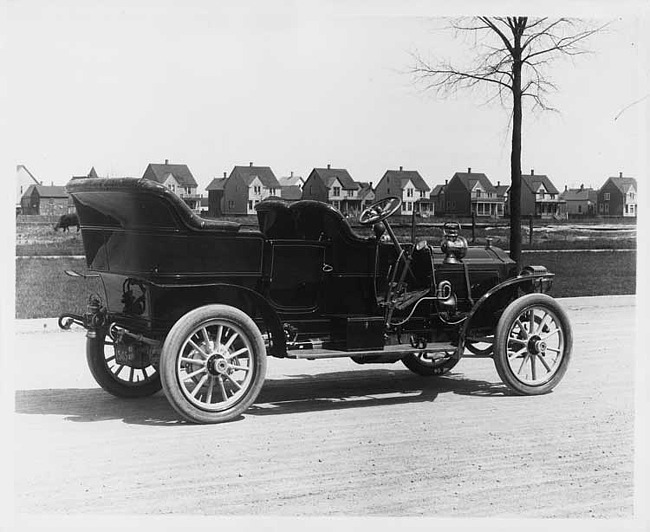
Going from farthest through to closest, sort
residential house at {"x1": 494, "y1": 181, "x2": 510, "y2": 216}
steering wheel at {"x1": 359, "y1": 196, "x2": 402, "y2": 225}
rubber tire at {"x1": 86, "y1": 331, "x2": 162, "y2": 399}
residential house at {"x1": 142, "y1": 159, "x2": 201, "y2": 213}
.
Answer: residential house at {"x1": 494, "y1": 181, "x2": 510, "y2": 216} → residential house at {"x1": 142, "y1": 159, "x2": 201, "y2": 213} → rubber tire at {"x1": 86, "y1": 331, "x2": 162, "y2": 399} → steering wheel at {"x1": 359, "y1": 196, "x2": 402, "y2": 225}

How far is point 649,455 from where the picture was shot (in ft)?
20.0

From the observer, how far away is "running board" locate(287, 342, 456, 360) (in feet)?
24.0

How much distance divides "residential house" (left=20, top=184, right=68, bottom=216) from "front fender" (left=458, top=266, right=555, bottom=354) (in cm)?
539

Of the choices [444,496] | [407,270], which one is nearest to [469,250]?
[407,270]

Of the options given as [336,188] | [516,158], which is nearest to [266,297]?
[516,158]

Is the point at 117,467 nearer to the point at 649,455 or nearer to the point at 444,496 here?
the point at 444,496

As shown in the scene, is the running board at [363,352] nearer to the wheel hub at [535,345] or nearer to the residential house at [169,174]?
the wheel hub at [535,345]

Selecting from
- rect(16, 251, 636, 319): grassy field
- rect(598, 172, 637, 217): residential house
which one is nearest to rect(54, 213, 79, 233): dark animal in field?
rect(16, 251, 636, 319): grassy field

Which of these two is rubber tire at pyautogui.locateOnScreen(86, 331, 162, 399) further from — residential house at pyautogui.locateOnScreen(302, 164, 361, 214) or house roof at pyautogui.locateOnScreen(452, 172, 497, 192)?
residential house at pyautogui.locateOnScreen(302, 164, 361, 214)

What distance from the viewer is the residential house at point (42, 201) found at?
11.6m

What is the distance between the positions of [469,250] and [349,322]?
74.4 inches

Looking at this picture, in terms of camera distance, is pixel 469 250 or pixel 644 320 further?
pixel 469 250

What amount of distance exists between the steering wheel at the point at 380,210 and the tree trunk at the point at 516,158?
5863 millimetres

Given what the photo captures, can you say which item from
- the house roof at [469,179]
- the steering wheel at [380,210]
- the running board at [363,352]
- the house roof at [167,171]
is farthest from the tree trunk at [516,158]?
the steering wheel at [380,210]
